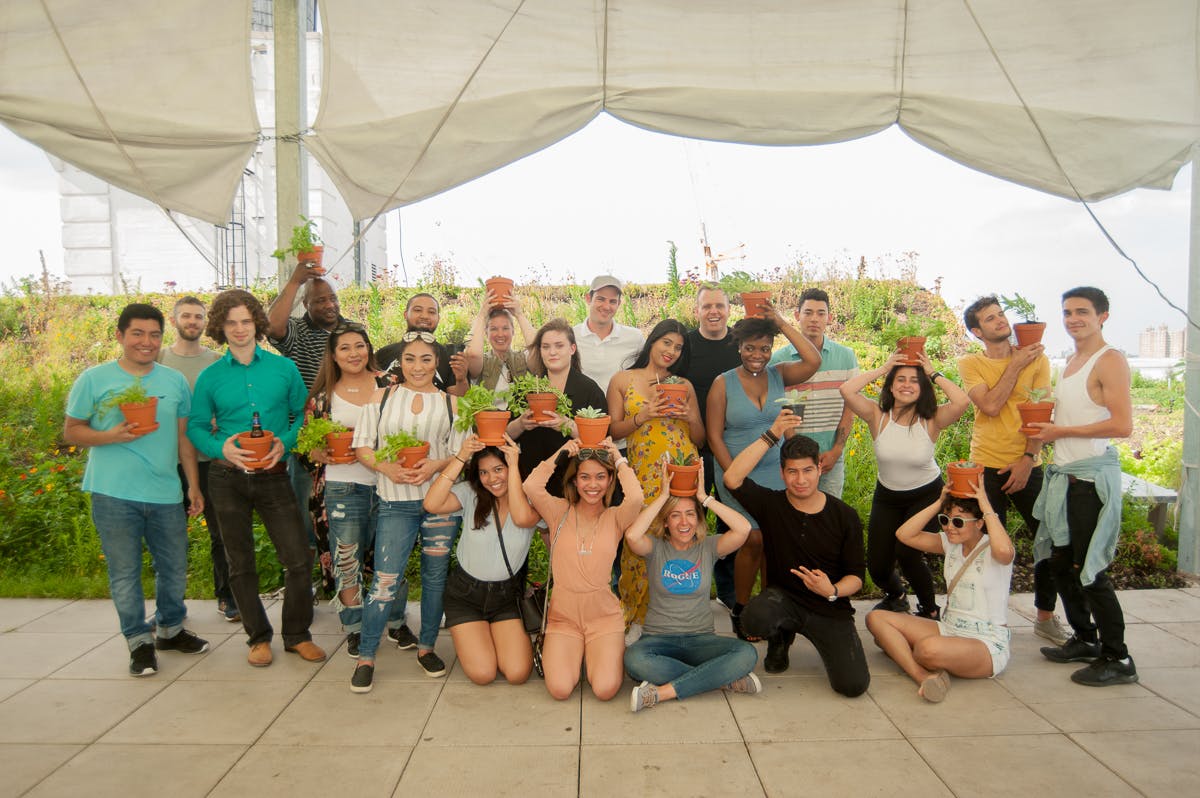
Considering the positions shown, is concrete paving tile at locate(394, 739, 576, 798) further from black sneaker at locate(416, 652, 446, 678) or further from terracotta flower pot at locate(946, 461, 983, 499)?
terracotta flower pot at locate(946, 461, 983, 499)

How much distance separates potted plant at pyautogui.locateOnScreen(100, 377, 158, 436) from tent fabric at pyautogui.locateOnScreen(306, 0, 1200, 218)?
1434mm

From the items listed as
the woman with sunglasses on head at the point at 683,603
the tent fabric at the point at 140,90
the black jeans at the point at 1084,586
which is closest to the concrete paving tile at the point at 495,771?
the woman with sunglasses on head at the point at 683,603

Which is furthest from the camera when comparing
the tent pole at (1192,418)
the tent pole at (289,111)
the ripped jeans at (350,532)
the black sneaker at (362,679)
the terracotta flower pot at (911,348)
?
the tent pole at (1192,418)

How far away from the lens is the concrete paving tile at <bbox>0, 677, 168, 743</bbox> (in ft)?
10.6

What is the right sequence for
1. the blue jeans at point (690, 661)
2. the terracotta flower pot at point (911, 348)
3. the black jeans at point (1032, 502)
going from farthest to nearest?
the black jeans at point (1032, 502) < the terracotta flower pot at point (911, 348) < the blue jeans at point (690, 661)

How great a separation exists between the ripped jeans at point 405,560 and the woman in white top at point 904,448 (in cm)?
226

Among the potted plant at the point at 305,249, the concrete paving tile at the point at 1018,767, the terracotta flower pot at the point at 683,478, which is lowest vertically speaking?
the concrete paving tile at the point at 1018,767

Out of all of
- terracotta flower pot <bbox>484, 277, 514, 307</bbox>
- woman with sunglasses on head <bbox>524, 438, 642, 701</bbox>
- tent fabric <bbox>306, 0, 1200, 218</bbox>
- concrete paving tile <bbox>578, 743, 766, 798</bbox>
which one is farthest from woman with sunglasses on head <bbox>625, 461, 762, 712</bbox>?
tent fabric <bbox>306, 0, 1200, 218</bbox>

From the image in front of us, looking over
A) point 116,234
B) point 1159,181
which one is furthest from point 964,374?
point 116,234

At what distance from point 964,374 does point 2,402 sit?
27.0 ft

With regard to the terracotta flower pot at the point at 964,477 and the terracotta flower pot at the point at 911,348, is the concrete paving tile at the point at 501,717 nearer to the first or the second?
the terracotta flower pot at the point at 964,477

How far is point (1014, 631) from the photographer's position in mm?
4383

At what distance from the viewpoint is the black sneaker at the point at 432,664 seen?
3.79 meters

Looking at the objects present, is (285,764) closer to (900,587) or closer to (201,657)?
(201,657)
